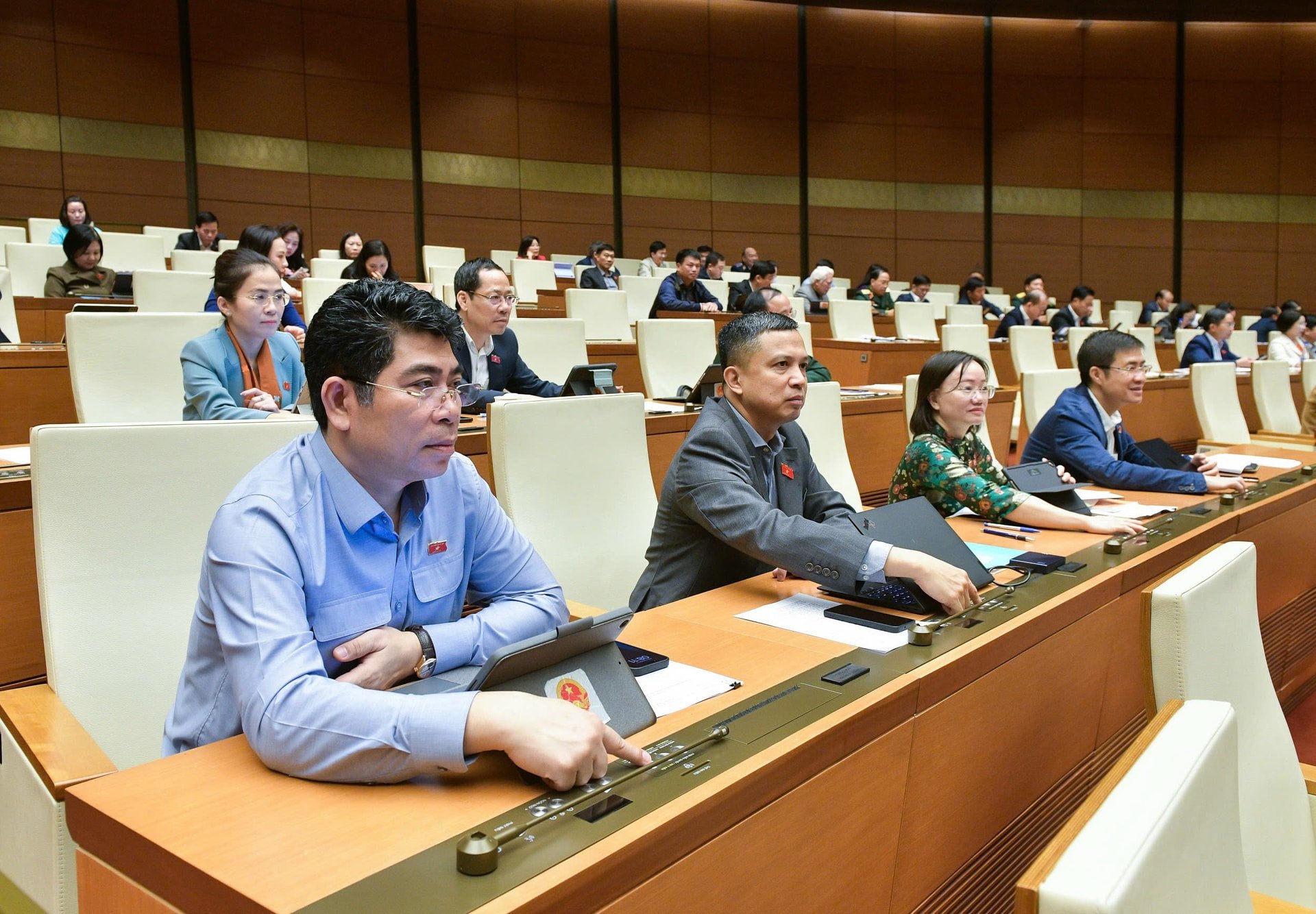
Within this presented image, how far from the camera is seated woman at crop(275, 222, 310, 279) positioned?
5.76m

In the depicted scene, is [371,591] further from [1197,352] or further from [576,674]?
[1197,352]

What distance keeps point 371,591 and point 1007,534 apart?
1.52m

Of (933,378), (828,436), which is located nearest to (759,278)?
(828,436)

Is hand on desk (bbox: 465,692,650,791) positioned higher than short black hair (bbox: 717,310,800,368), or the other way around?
short black hair (bbox: 717,310,800,368)

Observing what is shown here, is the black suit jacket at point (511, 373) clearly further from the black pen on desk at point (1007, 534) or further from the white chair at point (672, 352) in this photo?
the black pen on desk at point (1007, 534)

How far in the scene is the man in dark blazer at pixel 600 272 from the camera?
7.11 metres

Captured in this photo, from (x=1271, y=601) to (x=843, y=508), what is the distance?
4.35ft

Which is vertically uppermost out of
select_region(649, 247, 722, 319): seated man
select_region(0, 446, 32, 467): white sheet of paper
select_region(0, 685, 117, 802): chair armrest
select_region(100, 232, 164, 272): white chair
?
select_region(100, 232, 164, 272): white chair

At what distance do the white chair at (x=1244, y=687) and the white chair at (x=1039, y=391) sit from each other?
2339 millimetres

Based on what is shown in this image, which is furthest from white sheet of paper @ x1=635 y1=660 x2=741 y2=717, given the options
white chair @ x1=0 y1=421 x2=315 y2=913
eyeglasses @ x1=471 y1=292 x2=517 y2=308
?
eyeglasses @ x1=471 y1=292 x2=517 y2=308

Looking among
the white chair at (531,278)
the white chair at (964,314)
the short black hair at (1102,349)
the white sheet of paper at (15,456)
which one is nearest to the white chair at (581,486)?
the white sheet of paper at (15,456)

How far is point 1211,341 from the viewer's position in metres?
7.02

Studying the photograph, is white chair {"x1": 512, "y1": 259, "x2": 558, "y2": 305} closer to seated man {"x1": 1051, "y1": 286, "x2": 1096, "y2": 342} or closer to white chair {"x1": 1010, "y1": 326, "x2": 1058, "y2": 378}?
white chair {"x1": 1010, "y1": 326, "x2": 1058, "y2": 378}

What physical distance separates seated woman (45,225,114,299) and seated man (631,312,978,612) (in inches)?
169
